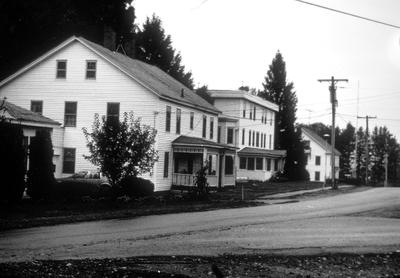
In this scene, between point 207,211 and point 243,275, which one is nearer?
point 243,275

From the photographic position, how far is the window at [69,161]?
3797 cm

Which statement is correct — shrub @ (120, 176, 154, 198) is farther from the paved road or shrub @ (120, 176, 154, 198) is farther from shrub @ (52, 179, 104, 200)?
the paved road

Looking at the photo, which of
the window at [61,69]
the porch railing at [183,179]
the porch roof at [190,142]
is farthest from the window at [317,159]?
the window at [61,69]

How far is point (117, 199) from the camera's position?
88.1 feet

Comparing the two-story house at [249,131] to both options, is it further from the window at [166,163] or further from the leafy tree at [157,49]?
the window at [166,163]

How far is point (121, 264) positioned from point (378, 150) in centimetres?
14344

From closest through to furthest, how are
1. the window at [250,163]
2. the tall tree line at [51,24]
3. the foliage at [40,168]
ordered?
1. the foliage at [40,168]
2. the tall tree line at [51,24]
3. the window at [250,163]

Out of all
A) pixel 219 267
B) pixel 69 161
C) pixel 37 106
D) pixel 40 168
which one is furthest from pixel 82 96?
pixel 219 267

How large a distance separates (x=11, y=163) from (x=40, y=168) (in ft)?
9.31

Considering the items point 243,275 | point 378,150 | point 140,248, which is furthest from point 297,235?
point 378,150

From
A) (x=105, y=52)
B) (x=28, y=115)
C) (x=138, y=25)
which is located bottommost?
(x=28, y=115)

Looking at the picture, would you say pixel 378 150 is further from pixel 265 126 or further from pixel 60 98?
pixel 60 98

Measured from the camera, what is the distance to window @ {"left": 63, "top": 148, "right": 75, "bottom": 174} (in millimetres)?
37969

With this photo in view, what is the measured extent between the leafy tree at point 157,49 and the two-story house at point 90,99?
2698 cm
